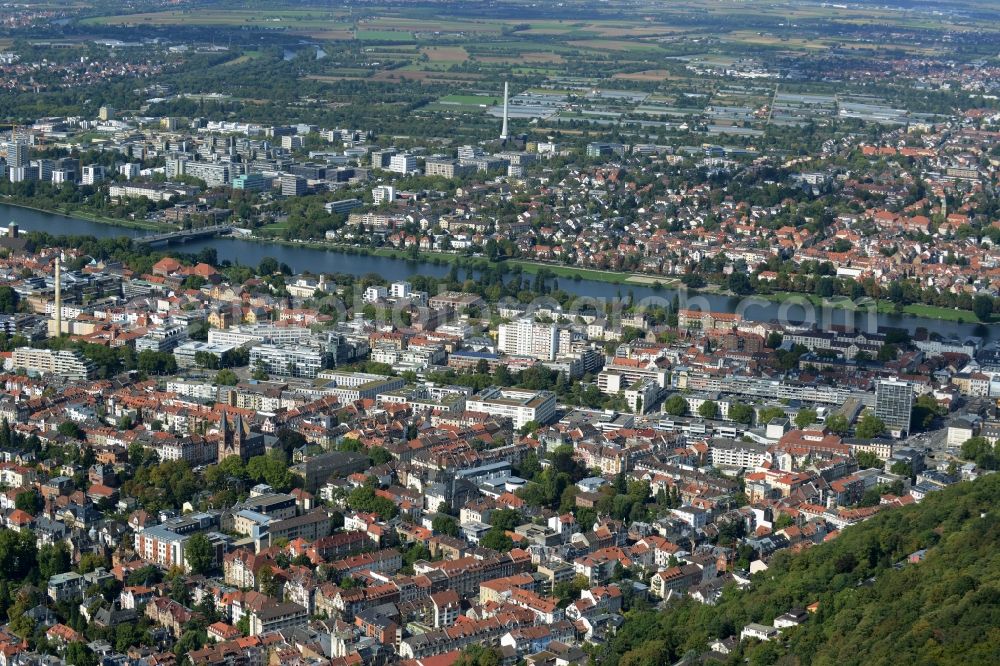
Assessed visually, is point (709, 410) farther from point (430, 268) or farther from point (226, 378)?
point (430, 268)

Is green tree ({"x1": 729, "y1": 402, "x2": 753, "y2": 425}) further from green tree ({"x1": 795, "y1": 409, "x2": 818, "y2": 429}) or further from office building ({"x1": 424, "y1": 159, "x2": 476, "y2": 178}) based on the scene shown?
office building ({"x1": 424, "y1": 159, "x2": 476, "y2": 178})

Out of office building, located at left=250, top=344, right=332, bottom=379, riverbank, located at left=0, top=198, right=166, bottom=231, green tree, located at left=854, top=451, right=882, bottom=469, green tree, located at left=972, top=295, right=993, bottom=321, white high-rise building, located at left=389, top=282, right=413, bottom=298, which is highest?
green tree, located at left=854, top=451, right=882, bottom=469

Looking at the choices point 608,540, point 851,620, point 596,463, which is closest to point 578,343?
point 596,463

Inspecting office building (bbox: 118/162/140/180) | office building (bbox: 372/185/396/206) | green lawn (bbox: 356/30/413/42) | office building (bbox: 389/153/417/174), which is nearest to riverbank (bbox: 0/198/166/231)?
office building (bbox: 118/162/140/180)

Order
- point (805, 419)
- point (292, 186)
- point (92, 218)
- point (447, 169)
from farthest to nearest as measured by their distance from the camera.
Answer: point (447, 169) < point (292, 186) < point (92, 218) < point (805, 419)

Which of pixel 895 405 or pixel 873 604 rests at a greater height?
pixel 873 604

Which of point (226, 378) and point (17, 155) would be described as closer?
point (226, 378)

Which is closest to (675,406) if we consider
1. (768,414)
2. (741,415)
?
(741,415)
